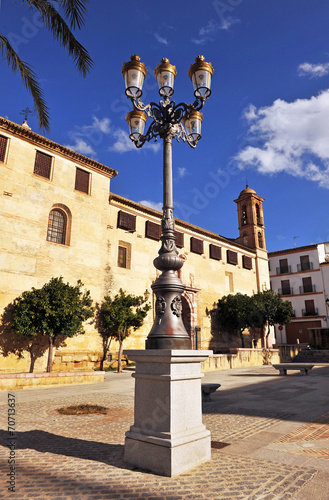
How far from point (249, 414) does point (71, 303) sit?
9623 mm

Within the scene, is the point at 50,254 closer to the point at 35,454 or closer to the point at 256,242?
the point at 35,454

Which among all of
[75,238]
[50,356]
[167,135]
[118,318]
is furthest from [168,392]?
[75,238]

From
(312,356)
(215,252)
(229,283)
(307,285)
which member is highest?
(215,252)

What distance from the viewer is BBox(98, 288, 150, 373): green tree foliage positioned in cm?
1653

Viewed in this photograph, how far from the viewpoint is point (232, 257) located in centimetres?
2723

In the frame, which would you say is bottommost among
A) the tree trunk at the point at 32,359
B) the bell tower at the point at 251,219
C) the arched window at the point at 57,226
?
the tree trunk at the point at 32,359

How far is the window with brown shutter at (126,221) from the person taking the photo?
762 inches

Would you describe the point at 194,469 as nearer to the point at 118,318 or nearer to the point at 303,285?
the point at 118,318

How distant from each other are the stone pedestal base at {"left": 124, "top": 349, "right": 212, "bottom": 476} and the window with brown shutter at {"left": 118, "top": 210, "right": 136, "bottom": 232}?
15857mm

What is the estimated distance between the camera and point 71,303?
14.0 m

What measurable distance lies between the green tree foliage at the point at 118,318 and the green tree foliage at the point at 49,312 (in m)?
2.40

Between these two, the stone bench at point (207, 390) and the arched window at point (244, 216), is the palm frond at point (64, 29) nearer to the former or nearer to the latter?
the stone bench at point (207, 390)

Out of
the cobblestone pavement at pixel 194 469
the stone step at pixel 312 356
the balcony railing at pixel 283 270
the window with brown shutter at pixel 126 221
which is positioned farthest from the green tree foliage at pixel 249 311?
the cobblestone pavement at pixel 194 469

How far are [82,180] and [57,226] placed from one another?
315 cm
